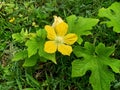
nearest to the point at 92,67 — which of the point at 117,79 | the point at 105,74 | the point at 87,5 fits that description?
the point at 105,74

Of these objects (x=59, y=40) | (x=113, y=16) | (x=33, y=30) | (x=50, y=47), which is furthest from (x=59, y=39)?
(x=33, y=30)

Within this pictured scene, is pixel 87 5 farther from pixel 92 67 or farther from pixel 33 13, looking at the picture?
pixel 92 67

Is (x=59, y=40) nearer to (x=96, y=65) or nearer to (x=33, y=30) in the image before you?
(x=96, y=65)

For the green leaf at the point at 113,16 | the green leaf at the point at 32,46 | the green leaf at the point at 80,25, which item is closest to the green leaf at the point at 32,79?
the green leaf at the point at 32,46

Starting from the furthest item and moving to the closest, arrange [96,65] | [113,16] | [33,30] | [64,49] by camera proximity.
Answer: [33,30] < [113,16] < [64,49] < [96,65]

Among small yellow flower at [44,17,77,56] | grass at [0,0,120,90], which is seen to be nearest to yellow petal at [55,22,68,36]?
small yellow flower at [44,17,77,56]

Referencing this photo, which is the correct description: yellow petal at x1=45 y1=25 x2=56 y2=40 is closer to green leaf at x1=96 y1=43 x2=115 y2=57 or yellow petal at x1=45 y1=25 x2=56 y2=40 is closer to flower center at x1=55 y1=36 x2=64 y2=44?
flower center at x1=55 y1=36 x2=64 y2=44

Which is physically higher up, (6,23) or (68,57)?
(6,23)
